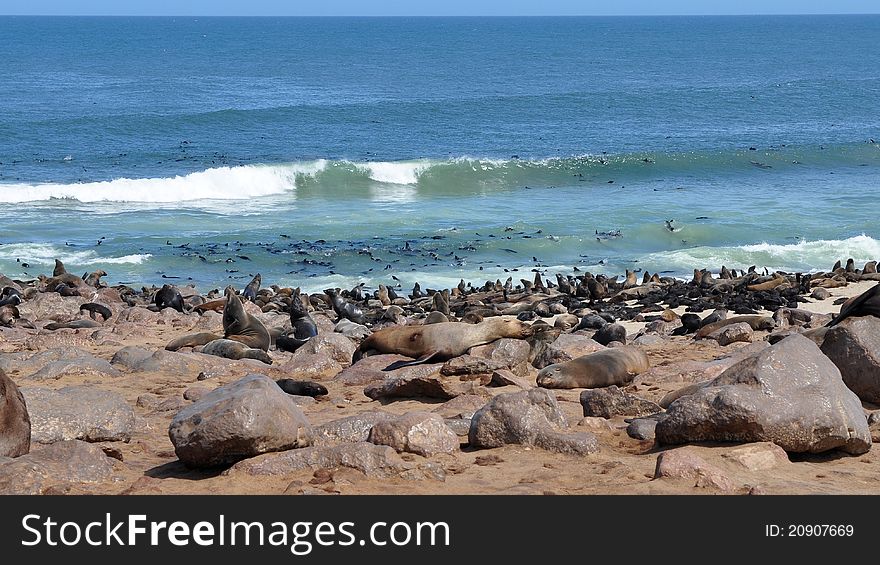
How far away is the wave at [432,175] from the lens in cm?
3284

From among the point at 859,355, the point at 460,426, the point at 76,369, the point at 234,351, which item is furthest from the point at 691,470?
the point at 234,351

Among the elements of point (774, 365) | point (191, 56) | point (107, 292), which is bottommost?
point (107, 292)

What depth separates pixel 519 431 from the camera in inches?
252

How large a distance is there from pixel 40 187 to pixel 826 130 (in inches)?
1312

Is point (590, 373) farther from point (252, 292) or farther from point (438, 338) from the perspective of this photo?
point (252, 292)

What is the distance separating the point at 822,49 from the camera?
109188 mm

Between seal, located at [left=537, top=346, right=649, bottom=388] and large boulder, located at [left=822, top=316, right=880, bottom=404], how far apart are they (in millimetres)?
1841

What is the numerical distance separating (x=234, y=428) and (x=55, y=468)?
98 centimetres

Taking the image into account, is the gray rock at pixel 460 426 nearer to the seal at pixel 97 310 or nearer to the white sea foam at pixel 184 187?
the seal at pixel 97 310

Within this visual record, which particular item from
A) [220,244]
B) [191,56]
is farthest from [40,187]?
[191,56]

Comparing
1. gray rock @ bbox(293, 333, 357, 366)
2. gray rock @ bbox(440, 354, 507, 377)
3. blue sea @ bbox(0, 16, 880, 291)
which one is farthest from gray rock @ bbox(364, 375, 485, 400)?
blue sea @ bbox(0, 16, 880, 291)

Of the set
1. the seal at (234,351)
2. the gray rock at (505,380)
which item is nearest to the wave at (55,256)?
the seal at (234,351)

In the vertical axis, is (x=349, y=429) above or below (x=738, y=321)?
above
